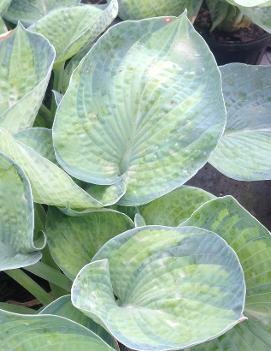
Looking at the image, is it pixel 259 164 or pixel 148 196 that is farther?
pixel 259 164

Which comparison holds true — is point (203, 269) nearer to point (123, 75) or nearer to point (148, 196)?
point (148, 196)

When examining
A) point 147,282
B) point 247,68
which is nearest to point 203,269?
point 147,282

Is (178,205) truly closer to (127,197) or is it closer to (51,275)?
(127,197)

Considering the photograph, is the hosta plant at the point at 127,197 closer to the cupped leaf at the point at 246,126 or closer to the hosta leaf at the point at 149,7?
the cupped leaf at the point at 246,126

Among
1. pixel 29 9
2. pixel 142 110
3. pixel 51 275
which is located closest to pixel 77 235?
pixel 51 275

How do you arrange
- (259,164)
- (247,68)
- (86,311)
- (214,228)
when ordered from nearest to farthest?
(86,311) → (214,228) → (259,164) → (247,68)

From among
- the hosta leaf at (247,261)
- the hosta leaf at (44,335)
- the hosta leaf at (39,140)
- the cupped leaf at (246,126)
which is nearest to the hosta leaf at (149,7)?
the cupped leaf at (246,126)

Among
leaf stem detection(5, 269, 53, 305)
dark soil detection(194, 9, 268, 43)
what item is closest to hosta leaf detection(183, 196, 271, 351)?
leaf stem detection(5, 269, 53, 305)
